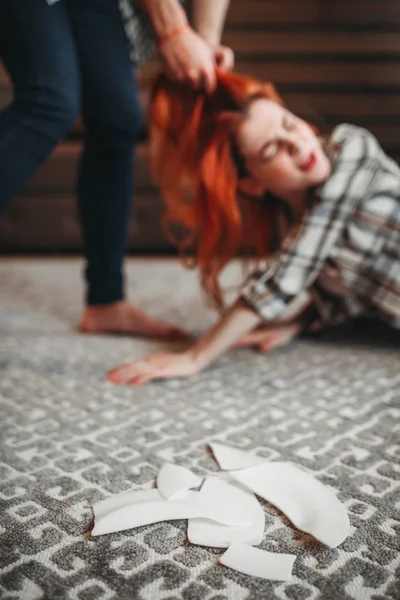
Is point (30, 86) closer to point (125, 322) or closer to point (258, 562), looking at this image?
point (125, 322)

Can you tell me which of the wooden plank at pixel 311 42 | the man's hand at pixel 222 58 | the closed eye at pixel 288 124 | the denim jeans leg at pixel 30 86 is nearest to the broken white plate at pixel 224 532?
the denim jeans leg at pixel 30 86

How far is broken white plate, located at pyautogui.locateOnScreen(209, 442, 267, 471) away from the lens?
670 mm

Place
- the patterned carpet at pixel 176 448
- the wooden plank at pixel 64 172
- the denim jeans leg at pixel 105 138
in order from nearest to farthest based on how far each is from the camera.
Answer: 1. the patterned carpet at pixel 176 448
2. the denim jeans leg at pixel 105 138
3. the wooden plank at pixel 64 172

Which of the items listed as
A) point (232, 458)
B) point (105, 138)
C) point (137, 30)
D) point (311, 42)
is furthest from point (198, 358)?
point (311, 42)

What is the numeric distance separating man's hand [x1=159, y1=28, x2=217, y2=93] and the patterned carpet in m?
0.48

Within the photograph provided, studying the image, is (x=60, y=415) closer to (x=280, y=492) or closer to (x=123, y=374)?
(x=123, y=374)

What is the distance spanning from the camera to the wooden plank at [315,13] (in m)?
2.27

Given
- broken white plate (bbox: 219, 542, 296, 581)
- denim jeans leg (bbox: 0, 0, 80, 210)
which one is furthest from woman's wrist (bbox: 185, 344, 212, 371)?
broken white plate (bbox: 219, 542, 296, 581)

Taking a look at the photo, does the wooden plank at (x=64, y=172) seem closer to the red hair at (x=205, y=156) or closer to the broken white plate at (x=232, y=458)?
the red hair at (x=205, y=156)

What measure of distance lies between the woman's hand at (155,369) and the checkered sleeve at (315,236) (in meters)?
0.15

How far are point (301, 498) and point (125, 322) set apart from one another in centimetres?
68

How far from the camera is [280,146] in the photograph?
1022mm

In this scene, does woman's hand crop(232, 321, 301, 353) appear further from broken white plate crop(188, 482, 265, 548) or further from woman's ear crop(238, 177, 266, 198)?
broken white plate crop(188, 482, 265, 548)

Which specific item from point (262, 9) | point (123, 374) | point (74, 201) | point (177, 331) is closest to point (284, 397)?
point (123, 374)
